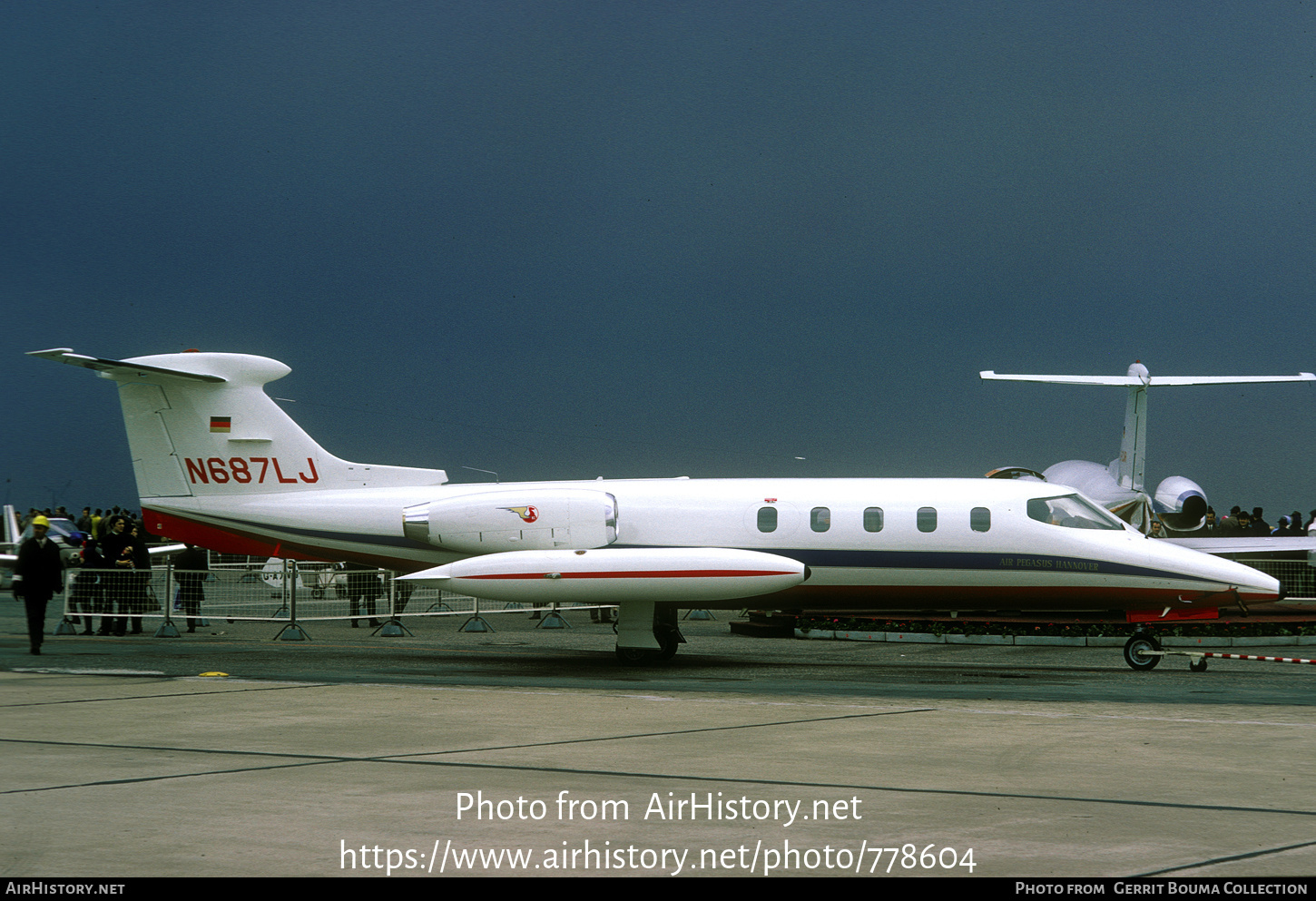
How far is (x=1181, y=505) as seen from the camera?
93.9ft

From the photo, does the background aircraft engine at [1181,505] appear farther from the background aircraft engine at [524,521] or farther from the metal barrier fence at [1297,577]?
the background aircraft engine at [524,521]

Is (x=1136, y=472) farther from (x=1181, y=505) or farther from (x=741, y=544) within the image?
(x=741, y=544)

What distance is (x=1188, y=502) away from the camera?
28.7m

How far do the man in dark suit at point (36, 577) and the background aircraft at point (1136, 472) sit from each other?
60.1 ft

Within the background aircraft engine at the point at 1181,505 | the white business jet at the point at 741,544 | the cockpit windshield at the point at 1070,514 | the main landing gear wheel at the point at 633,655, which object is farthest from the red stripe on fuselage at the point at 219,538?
the background aircraft engine at the point at 1181,505

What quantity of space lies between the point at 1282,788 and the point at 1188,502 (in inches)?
893

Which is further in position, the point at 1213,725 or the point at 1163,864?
the point at 1213,725

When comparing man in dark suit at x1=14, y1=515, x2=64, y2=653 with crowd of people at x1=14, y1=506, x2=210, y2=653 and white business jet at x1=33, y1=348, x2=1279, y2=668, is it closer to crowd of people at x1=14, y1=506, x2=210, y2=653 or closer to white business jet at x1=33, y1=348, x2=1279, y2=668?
white business jet at x1=33, y1=348, x2=1279, y2=668

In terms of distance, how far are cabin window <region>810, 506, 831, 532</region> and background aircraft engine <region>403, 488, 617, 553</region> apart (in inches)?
103

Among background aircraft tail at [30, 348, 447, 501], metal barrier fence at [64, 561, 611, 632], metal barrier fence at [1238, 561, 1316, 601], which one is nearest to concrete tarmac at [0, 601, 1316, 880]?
background aircraft tail at [30, 348, 447, 501]

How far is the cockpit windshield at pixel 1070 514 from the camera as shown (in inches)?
672

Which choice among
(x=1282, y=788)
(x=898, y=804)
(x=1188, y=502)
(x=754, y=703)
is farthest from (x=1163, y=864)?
(x=1188, y=502)

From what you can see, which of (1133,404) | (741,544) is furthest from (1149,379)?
(741,544)
